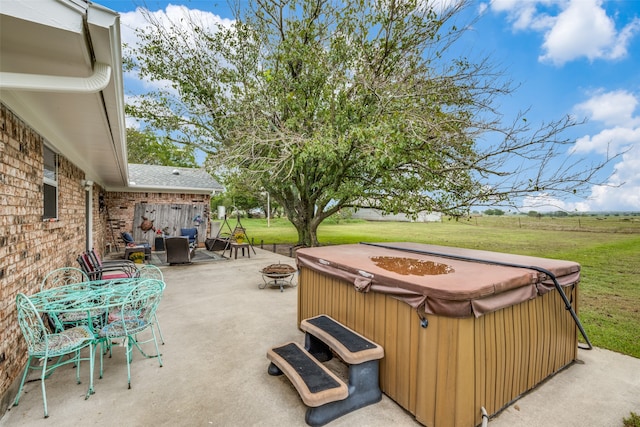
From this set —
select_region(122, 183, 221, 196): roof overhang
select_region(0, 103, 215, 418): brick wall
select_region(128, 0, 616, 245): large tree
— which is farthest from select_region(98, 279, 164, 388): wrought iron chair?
select_region(122, 183, 221, 196): roof overhang

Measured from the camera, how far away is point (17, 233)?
2.84m

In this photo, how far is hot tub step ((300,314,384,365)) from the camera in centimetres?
247

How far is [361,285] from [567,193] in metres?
6.42

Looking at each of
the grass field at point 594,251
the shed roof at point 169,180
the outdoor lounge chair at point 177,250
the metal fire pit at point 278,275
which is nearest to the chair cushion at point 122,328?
the metal fire pit at point 278,275

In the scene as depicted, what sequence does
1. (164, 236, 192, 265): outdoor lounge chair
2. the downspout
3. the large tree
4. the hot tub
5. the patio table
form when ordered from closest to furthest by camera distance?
the downspout
the hot tub
the patio table
the large tree
(164, 236, 192, 265): outdoor lounge chair

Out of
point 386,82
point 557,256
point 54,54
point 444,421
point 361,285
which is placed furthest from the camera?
point 557,256

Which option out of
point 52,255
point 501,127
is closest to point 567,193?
point 501,127

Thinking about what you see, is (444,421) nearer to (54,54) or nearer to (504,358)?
(504,358)

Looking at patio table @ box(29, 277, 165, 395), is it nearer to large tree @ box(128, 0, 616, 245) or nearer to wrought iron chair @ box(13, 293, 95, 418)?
wrought iron chair @ box(13, 293, 95, 418)

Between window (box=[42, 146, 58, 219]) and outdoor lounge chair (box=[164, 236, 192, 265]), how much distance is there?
3672 mm

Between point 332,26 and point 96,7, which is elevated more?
point 332,26

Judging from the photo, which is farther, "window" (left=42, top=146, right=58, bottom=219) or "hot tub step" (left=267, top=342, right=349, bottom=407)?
"window" (left=42, top=146, right=58, bottom=219)

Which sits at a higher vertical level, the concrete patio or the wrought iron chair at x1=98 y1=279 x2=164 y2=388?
the wrought iron chair at x1=98 y1=279 x2=164 y2=388

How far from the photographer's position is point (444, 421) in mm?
2143
